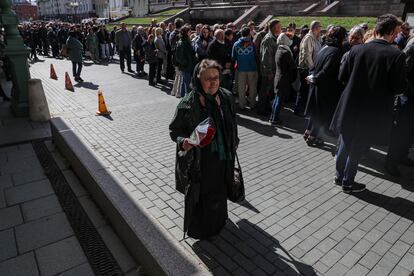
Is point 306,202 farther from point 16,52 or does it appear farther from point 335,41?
point 16,52

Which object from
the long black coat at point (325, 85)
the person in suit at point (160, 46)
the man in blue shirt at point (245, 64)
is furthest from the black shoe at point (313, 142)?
the person in suit at point (160, 46)

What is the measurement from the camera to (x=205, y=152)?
311 centimetres

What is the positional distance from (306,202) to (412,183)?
1878 mm

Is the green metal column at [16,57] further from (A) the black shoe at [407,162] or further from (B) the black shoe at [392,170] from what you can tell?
(A) the black shoe at [407,162]

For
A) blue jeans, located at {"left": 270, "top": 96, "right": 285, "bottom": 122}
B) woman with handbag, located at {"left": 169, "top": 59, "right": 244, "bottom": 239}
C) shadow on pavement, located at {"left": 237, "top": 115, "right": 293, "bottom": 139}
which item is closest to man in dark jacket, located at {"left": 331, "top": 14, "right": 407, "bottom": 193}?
woman with handbag, located at {"left": 169, "top": 59, "right": 244, "bottom": 239}

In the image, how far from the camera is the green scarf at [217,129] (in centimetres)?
308

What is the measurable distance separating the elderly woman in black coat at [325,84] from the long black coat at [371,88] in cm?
118

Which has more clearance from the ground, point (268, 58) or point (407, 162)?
point (268, 58)

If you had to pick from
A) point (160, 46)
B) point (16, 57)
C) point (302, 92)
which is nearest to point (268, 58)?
point (302, 92)

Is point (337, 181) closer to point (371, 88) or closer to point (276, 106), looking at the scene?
point (371, 88)

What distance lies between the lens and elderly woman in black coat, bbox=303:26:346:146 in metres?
5.37

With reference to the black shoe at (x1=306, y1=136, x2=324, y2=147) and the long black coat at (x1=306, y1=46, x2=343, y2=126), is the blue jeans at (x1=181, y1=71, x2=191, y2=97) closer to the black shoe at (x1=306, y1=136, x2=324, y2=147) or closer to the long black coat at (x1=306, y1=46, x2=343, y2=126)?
the long black coat at (x1=306, y1=46, x2=343, y2=126)

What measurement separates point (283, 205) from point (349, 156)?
1.17m

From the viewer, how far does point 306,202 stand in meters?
4.30
